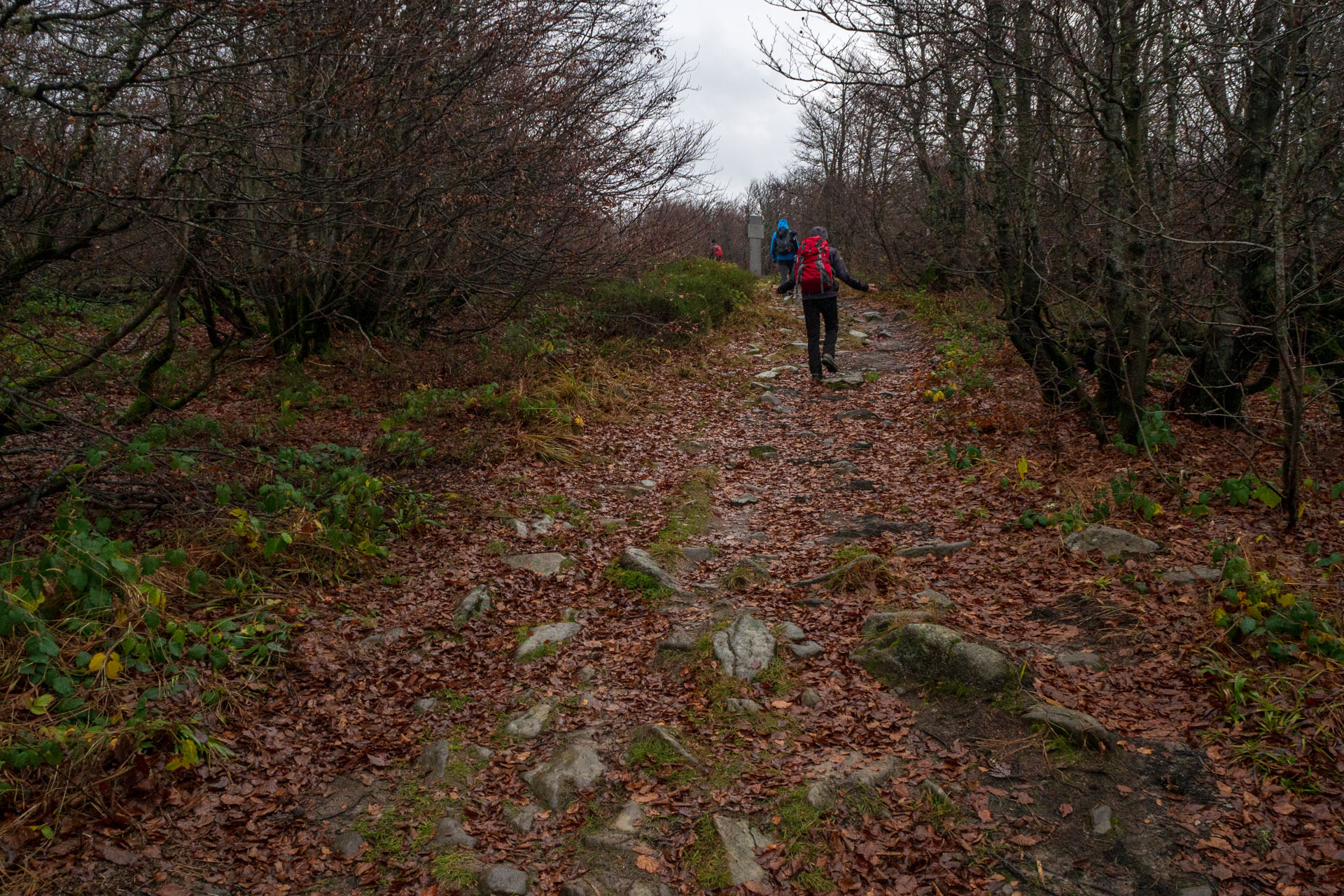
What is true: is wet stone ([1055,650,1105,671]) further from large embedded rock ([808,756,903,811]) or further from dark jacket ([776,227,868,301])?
dark jacket ([776,227,868,301])

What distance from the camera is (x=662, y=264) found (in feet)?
48.8

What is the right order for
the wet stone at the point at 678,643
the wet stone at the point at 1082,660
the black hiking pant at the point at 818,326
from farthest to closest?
the black hiking pant at the point at 818,326
the wet stone at the point at 678,643
the wet stone at the point at 1082,660

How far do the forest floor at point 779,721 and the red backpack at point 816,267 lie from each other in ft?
14.8

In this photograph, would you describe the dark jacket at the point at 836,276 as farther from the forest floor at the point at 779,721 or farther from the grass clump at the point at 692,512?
the forest floor at the point at 779,721

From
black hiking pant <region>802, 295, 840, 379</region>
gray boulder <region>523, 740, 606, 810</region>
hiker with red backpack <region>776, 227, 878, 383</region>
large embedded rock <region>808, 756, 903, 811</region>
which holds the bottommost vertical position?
gray boulder <region>523, 740, 606, 810</region>

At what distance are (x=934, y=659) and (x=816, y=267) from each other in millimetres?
7257

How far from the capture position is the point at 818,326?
1144cm

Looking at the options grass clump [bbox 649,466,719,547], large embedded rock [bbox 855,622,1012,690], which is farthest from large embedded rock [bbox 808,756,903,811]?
grass clump [bbox 649,466,719,547]

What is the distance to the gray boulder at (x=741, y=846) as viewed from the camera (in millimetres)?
3320

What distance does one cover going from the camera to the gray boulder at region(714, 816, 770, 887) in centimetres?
332

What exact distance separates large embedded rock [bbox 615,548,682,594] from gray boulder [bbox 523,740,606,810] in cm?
182

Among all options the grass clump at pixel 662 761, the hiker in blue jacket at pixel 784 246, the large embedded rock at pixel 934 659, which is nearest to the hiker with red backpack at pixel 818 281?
the large embedded rock at pixel 934 659

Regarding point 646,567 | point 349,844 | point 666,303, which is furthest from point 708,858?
point 666,303

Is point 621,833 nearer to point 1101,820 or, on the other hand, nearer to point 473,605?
A: point 1101,820
